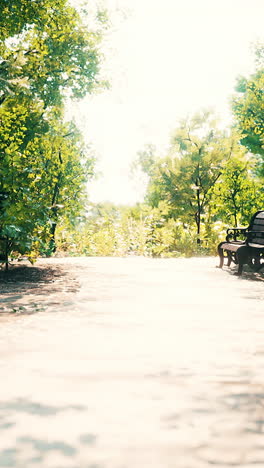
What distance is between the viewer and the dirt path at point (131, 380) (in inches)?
87.7

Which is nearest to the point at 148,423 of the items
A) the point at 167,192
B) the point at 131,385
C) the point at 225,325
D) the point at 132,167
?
the point at 131,385

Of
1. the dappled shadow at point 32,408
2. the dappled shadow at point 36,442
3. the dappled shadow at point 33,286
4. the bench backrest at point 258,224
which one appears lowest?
the dappled shadow at point 36,442

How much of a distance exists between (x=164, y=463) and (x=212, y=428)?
1.45 ft

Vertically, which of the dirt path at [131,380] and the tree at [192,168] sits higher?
the tree at [192,168]

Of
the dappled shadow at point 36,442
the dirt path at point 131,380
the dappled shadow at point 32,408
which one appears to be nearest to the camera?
the dappled shadow at point 36,442

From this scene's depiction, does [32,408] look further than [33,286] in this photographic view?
No

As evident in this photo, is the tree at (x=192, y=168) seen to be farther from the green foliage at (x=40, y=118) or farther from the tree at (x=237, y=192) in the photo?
the green foliage at (x=40, y=118)

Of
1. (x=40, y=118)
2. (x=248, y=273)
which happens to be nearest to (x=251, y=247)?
(x=248, y=273)

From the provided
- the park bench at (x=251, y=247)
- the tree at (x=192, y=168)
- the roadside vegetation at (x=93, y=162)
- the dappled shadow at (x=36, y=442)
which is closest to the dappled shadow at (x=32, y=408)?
the dappled shadow at (x=36, y=442)

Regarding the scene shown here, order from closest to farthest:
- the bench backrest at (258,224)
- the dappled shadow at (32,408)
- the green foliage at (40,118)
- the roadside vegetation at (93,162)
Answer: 1. the dappled shadow at (32,408)
2. the green foliage at (40,118)
3. the bench backrest at (258,224)
4. the roadside vegetation at (93,162)

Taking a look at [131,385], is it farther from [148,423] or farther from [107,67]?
[107,67]

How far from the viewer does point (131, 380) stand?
316 cm

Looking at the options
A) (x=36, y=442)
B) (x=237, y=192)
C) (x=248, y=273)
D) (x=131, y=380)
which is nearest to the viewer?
(x=36, y=442)

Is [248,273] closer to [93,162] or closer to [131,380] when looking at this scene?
[131,380]
